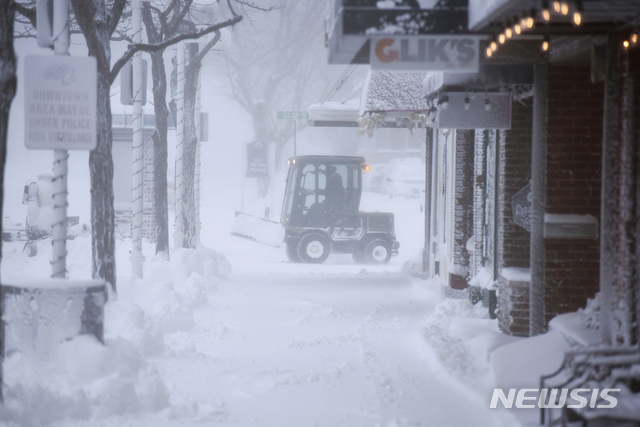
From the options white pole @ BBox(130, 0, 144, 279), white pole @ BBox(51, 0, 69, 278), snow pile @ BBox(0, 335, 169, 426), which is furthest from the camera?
white pole @ BBox(130, 0, 144, 279)

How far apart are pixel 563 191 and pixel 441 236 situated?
6606 millimetres

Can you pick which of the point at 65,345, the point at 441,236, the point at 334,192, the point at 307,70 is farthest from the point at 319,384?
the point at 307,70

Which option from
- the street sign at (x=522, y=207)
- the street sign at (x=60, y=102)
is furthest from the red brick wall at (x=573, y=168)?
the street sign at (x=60, y=102)

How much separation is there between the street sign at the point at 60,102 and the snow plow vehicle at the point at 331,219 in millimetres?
14717

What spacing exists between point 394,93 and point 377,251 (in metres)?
9.85

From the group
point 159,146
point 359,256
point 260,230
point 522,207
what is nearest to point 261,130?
point 260,230

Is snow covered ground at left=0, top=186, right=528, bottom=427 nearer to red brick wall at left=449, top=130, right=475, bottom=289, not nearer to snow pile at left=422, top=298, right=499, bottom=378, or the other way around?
snow pile at left=422, top=298, right=499, bottom=378

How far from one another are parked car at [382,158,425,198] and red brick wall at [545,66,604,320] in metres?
27.1

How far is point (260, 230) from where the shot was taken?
22.0 meters

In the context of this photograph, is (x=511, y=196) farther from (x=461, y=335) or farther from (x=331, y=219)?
(x=331, y=219)

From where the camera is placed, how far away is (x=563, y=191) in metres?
7.91

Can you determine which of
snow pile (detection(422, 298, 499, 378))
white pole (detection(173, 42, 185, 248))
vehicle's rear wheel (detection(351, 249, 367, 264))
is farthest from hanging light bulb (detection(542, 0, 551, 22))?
vehicle's rear wheel (detection(351, 249, 367, 264))

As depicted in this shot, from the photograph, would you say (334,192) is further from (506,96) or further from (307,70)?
(307,70)

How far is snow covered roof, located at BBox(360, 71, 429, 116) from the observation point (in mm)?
12367
